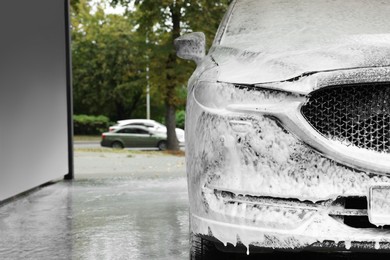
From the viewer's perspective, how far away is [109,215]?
28.5ft

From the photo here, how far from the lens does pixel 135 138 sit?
108 ft

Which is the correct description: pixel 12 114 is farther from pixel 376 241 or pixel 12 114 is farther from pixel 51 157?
pixel 376 241

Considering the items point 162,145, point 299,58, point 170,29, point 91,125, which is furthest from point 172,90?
point 299,58

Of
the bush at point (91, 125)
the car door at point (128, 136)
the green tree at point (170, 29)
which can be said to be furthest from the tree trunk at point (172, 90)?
the bush at point (91, 125)

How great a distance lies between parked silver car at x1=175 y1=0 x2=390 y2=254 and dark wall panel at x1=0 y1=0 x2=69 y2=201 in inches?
240

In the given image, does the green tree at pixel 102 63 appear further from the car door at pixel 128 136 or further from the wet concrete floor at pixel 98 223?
the wet concrete floor at pixel 98 223

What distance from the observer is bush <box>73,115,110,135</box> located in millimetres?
49781

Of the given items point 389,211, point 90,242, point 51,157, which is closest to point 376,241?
point 389,211

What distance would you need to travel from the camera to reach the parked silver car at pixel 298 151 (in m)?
3.84

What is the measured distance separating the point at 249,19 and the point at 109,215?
13.3 feet

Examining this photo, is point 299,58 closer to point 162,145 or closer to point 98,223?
point 98,223

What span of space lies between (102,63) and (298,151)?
161 feet

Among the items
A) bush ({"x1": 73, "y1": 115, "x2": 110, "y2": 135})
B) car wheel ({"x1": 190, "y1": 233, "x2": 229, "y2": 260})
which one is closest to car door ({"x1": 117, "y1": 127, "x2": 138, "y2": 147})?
bush ({"x1": 73, "y1": 115, "x2": 110, "y2": 135})

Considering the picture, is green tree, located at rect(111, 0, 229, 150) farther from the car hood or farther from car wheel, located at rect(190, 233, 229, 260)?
the car hood
